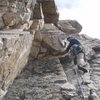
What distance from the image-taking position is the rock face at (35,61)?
9353 mm

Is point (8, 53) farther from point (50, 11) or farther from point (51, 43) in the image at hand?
point (50, 11)

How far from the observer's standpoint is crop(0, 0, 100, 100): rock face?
9353 mm

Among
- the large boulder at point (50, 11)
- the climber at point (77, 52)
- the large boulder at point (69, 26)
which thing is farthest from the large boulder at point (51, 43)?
the large boulder at point (69, 26)

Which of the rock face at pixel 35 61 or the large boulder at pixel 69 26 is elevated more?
the rock face at pixel 35 61

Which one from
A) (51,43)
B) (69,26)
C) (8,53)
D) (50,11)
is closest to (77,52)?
(51,43)

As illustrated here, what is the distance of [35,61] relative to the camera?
13555mm

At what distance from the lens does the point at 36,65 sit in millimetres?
13008

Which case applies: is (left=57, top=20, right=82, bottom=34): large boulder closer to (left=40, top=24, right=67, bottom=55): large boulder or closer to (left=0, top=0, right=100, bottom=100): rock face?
(left=0, top=0, right=100, bottom=100): rock face

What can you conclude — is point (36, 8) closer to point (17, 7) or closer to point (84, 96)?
point (17, 7)

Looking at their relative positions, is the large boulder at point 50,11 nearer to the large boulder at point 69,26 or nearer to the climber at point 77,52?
the large boulder at point 69,26

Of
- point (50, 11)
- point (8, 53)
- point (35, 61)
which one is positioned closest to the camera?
point (8, 53)

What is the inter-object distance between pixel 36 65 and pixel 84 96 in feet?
15.1

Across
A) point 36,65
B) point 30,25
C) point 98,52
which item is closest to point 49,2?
point 30,25

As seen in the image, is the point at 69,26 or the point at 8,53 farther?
the point at 69,26
